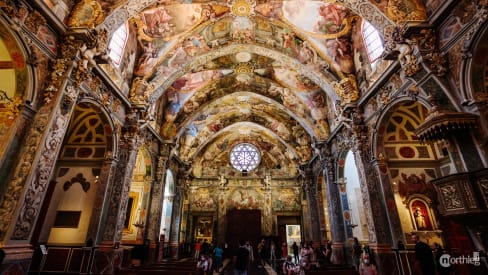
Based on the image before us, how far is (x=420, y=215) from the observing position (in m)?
9.14

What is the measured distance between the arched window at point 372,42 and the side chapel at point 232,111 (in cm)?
5

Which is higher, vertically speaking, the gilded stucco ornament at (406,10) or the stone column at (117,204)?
the gilded stucco ornament at (406,10)

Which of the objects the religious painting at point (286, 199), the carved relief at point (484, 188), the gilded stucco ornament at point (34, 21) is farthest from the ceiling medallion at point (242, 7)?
the religious painting at point (286, 199)

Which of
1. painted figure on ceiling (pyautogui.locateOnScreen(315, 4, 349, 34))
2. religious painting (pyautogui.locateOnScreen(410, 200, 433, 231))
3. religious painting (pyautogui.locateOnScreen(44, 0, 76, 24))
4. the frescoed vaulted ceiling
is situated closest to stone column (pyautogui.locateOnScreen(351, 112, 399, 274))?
religious painting (pyautogui.locateOnScreen(410, 200, 433, 231))

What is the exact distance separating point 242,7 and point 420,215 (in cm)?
1098

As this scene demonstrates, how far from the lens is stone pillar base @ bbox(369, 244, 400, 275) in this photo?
766 centimetres

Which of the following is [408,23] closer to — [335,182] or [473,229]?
[473,229]

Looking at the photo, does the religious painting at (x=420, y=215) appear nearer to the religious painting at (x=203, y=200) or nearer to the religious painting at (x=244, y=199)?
the religious painting at (x=244, y=199)

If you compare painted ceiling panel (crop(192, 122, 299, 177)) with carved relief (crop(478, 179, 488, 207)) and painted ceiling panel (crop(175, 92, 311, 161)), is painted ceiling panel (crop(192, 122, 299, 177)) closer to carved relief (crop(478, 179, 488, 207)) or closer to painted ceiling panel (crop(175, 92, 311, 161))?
painted ceiling panel (crop(175, 92, 311, 161))

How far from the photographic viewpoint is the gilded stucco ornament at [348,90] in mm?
10211

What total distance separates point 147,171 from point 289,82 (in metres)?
9.56

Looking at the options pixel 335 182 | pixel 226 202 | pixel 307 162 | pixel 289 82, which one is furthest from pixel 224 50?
pixel 226 202

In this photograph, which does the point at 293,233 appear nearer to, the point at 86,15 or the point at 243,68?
the point at 243,68

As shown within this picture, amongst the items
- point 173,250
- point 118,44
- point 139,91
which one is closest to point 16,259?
point 139,91
